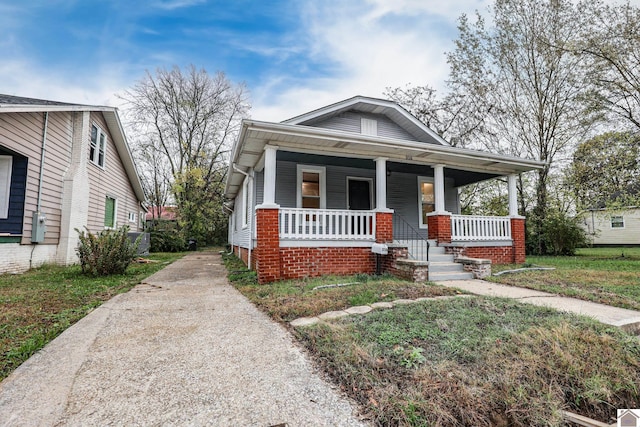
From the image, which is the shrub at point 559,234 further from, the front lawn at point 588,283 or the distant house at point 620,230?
the distant house at point 620,230

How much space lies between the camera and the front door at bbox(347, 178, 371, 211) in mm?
9492

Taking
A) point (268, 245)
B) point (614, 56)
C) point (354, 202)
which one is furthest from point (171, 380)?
point (614, 56)

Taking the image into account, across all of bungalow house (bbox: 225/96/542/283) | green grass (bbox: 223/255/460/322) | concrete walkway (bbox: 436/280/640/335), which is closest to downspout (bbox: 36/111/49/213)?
bungalow house (bbox: 225/96/542/283)

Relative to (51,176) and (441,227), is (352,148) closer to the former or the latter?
(441,227)

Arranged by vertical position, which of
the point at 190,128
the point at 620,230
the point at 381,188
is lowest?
the point at 620,230

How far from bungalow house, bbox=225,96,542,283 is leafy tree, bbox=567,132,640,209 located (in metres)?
4.91

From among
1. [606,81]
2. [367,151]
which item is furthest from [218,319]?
[606,81]

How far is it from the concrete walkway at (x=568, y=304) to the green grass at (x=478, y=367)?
0.52m

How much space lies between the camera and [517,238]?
9.30 m

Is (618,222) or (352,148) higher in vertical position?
(352,148)

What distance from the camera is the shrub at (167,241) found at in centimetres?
1836

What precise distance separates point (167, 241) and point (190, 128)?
345 inches

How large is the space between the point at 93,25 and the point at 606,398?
1463 cm

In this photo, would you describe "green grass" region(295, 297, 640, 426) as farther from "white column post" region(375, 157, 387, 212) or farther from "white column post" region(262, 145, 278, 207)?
"white column post" region(375, 157, 387, 212)
